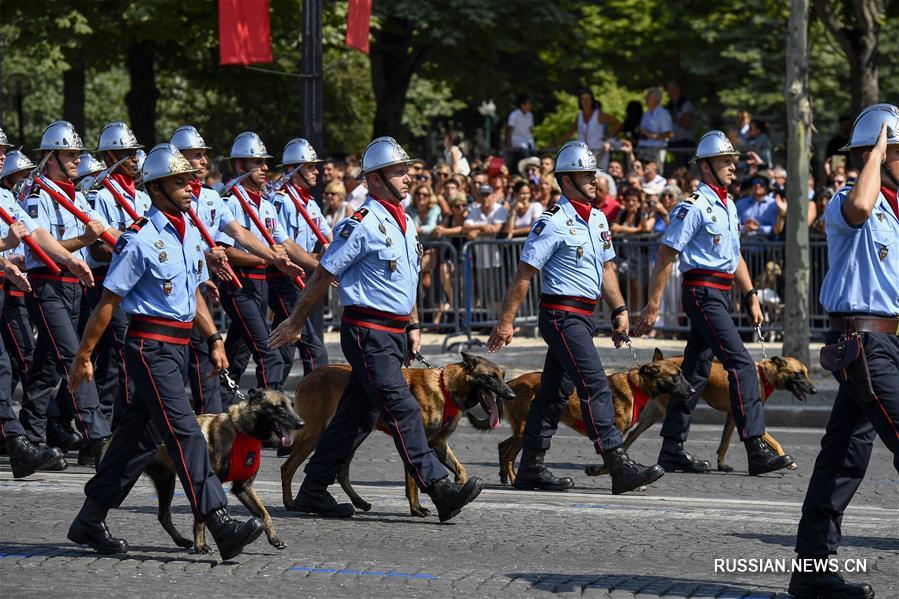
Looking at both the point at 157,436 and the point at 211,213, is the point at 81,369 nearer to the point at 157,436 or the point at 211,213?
the point at 157,436

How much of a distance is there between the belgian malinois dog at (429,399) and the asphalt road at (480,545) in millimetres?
312

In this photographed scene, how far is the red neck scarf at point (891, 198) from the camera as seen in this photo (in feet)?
23.4

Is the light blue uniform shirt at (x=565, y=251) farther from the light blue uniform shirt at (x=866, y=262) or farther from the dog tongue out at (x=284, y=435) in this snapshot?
the light blue uniform shirt at (x=866, y=262)

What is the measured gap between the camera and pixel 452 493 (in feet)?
29.1

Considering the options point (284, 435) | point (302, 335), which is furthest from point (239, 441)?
point (302, 335)

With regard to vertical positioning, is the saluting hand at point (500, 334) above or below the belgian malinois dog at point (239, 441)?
above

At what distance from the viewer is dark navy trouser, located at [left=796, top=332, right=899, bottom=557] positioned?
22.6 ft

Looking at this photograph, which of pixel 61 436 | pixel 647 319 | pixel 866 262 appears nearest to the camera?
pixel 866 262

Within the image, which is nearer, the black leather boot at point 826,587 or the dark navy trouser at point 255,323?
the black leather boot at point 826,587

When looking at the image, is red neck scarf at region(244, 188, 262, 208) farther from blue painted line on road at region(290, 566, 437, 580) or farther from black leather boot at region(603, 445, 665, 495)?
blue painted line on road at region(290, 566, 437, 580)

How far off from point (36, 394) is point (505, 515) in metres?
3.79

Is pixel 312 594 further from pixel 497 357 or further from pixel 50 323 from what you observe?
pixel 497 357

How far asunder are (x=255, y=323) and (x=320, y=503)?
117 inches

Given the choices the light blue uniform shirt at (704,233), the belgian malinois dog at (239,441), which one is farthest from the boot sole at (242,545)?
the light blue uniform shirt at (704,233)
